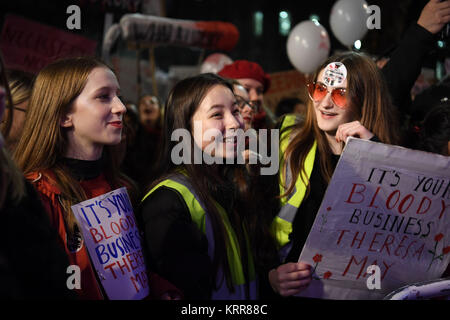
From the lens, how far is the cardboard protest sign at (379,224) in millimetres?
1728

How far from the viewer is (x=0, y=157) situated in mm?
1196

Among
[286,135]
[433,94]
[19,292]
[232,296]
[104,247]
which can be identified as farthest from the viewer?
[433,94]

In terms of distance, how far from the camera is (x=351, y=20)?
187 inches

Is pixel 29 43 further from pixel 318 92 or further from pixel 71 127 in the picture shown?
pixel 318 92

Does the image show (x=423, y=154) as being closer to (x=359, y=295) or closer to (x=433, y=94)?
(x=359, y=295)

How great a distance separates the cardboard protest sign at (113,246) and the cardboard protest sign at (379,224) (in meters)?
0.68

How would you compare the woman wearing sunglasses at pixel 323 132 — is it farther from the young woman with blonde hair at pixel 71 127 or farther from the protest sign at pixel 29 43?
the protest sign at pixel 29 43

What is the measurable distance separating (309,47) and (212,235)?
4154 mm

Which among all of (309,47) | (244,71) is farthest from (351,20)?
(244,71)

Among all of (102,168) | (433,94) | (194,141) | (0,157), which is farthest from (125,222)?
(433,94)

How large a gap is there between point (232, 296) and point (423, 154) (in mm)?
942

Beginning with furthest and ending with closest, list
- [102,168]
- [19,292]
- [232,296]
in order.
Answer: [102,168]
[232,296]
[19,292]

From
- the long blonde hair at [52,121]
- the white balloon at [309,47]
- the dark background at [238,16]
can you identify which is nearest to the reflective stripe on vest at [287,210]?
the long blonde hair at [52,121]

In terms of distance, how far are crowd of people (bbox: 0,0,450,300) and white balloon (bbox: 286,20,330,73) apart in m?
2.97
